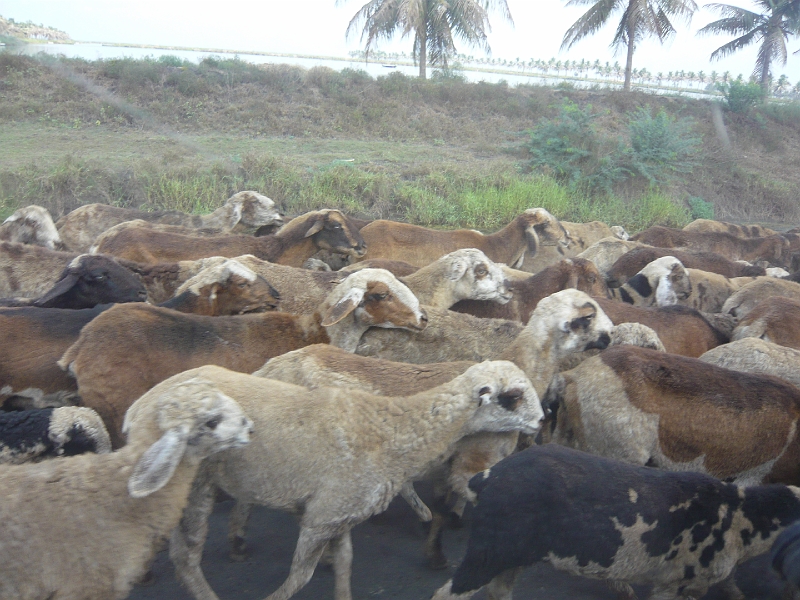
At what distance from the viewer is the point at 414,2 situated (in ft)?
94.5

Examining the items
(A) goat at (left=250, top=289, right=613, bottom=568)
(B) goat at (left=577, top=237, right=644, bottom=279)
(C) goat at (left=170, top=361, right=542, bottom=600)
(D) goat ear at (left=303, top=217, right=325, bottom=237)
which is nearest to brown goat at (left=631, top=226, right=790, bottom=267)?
(B) goat at (left=577, top=237, right=644, bottom=279)

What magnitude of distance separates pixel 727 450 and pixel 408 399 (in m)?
2.62

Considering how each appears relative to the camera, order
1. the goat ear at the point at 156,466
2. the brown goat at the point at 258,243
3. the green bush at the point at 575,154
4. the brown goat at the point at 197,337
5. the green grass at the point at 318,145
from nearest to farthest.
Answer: the goat ear at the point at 156,466
the brown goat at the point at 197,337
the brown goat at the point at 258,243
the green grass at the point at 318,145
the green bush at the point at 575,154

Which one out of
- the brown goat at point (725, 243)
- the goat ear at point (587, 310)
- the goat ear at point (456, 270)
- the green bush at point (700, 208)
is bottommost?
the green bush at point (700, 208)

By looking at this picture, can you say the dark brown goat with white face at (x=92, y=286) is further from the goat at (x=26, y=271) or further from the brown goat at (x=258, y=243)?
the brown goat at (x=258, y=243)

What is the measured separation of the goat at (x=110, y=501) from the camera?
11.8ft

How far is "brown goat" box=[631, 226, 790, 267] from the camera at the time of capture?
42.5ft

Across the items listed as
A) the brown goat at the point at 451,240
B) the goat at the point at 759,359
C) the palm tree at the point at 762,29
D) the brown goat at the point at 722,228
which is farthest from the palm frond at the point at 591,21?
the goat at the point at 759,359

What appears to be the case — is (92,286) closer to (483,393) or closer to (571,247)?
(483,393)

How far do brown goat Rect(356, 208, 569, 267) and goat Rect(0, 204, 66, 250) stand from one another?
4.78 metres

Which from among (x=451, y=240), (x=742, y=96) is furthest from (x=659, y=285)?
(x=742, y=96)

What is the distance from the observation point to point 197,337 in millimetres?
5840

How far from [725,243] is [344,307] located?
384 inches

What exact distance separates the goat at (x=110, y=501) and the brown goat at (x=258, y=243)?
515 cm
